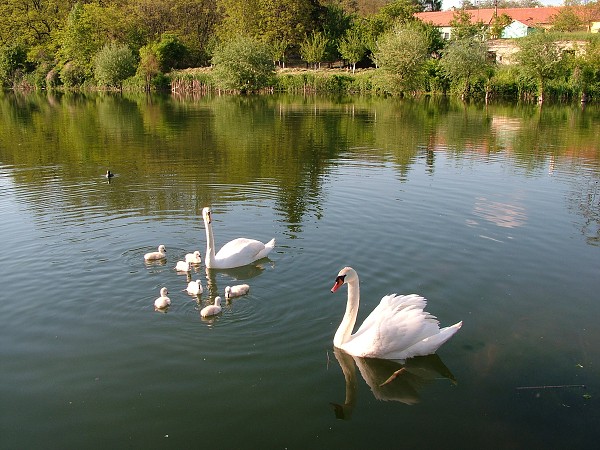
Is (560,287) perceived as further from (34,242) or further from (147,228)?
(34,242)

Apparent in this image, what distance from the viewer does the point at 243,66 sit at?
7725 cm

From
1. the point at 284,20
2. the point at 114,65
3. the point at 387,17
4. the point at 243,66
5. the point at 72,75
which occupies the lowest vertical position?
the point at 243,66

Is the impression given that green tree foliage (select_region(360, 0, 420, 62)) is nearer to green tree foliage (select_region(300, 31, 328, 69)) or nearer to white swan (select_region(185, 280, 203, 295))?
green tree foliage (select_region(300, 31, 328, 69))

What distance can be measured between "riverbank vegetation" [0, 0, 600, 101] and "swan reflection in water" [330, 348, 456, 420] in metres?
62.4

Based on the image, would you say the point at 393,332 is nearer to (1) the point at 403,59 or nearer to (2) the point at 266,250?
(2) the point at 266,250

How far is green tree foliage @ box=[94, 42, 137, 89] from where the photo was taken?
89875mm

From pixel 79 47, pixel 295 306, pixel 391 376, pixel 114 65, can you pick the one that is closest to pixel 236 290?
pixel 295 306

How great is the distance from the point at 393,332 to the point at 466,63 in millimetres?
64753

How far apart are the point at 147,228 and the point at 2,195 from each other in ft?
24.3

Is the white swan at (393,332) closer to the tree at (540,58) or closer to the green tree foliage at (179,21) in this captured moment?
the tree at (540,58)

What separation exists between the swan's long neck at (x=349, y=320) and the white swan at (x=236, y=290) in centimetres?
242

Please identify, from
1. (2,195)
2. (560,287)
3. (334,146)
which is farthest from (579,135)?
(2,195)

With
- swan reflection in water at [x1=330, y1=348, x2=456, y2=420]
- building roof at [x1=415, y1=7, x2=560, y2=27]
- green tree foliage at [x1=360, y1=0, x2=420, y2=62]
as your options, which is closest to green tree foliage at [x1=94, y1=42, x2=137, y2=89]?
green tree foliage at [x1=360, y1=0, x2=420, y2=62]

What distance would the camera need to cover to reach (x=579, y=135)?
3412cm
